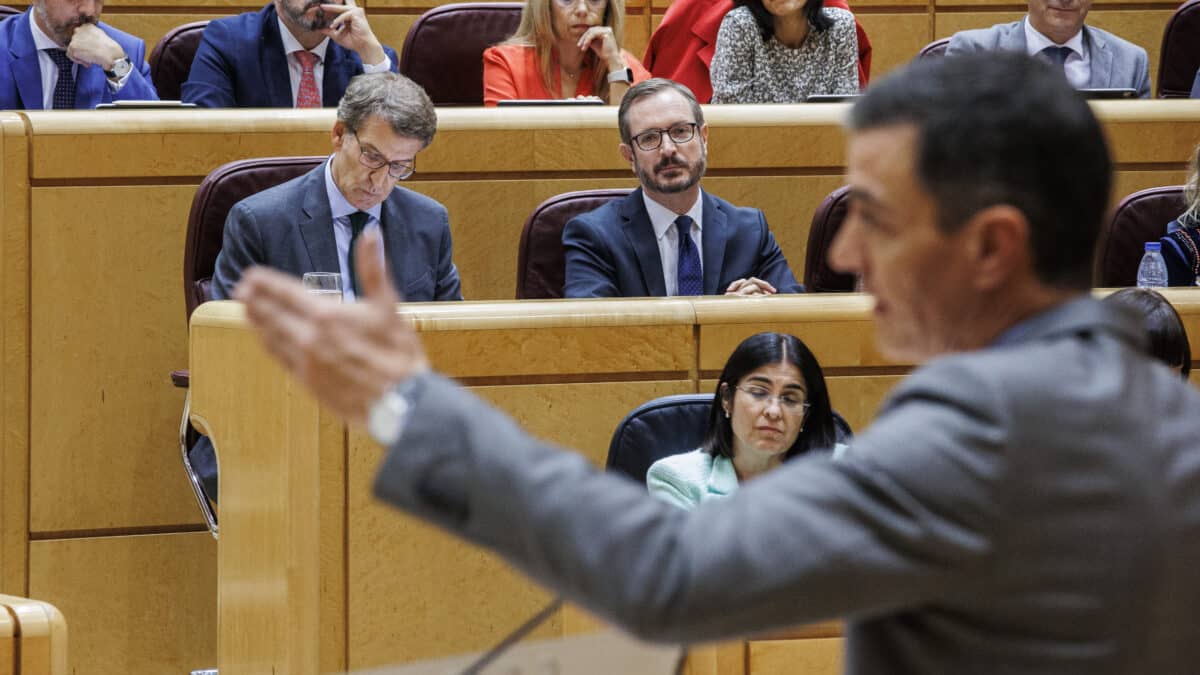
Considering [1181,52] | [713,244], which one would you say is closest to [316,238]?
[713,244]

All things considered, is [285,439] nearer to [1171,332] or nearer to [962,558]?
[1171,332]

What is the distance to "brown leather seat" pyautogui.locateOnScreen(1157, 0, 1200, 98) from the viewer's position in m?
3.42

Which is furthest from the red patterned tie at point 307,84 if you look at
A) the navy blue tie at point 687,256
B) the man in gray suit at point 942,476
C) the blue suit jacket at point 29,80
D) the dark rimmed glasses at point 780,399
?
the man in gray suit at point 942,476

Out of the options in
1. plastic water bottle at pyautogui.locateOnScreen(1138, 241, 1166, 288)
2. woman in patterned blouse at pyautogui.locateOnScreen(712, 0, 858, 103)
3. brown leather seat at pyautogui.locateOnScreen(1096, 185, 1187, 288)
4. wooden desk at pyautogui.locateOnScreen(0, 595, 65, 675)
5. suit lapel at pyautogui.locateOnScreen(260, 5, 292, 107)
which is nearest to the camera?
wooden desk at pyautogui.locateOnScreen(0, 595, 65, 675)

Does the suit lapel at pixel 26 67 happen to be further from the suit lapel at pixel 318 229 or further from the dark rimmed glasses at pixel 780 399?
the dark rimmed glasses at pixel 780 399

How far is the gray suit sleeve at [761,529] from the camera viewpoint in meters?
0.50

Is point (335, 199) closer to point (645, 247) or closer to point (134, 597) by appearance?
point (645, 247)

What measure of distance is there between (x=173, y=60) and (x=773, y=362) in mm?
1718

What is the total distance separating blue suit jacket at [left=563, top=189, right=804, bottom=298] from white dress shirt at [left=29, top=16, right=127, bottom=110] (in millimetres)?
958

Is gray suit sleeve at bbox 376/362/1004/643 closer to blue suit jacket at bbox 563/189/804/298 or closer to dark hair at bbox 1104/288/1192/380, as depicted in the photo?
dark hair at bbox 1104/288/1192/380

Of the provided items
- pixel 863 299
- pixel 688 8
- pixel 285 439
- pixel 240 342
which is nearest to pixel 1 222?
pixel 240 342

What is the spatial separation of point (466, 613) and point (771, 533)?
1.43 m

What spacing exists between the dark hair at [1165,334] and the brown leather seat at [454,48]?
1.71 m

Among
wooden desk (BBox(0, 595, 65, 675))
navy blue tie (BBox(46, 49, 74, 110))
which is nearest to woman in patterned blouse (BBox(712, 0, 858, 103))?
navy blue tie (BBox(46, 49, 74, 110))
